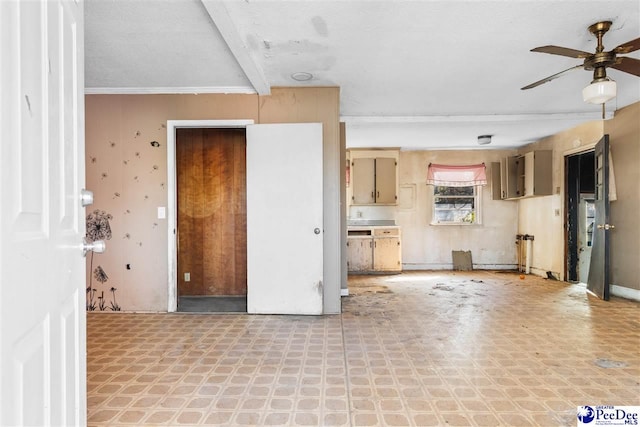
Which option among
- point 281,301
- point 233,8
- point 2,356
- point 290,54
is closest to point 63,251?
point 2,356

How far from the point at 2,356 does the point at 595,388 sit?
113 inches

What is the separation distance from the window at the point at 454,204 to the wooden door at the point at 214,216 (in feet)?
14.4

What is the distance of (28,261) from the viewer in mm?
898

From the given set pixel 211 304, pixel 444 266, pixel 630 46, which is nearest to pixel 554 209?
pixel 444 266

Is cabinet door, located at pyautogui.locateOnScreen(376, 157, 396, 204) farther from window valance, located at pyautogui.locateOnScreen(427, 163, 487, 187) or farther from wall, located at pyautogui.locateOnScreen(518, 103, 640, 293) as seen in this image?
wall, located at pyautogui.locateOnScreen(518, 103, 640, 293)

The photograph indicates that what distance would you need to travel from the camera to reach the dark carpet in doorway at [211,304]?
4273 millimetres

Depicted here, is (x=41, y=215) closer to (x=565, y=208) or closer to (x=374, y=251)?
(x=374, y=251)

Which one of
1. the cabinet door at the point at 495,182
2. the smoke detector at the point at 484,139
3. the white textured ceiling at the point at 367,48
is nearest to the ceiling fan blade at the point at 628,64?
the white textured ceiling at the point at 367,48

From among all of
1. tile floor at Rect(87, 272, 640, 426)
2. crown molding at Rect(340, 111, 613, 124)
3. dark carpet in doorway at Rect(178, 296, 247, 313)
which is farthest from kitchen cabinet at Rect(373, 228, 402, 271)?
dark carpet in doorway at Rect(178, 296, 247, 313)

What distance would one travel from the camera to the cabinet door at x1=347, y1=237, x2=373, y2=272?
275 inches

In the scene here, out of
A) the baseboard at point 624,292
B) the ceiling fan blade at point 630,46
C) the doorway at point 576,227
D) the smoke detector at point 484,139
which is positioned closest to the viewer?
the ceiling fan blade at point 630,46

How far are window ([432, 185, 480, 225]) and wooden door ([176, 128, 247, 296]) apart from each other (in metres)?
4.38

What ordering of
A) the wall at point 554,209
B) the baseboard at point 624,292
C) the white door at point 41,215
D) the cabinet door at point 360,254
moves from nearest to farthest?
the white door at point 41,215
the baseboard at point 624,292
the wall at point 554,209
the cabinet door at point 360,254

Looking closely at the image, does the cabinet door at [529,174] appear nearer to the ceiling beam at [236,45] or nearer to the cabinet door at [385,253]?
the cabinet door at [385,253]
